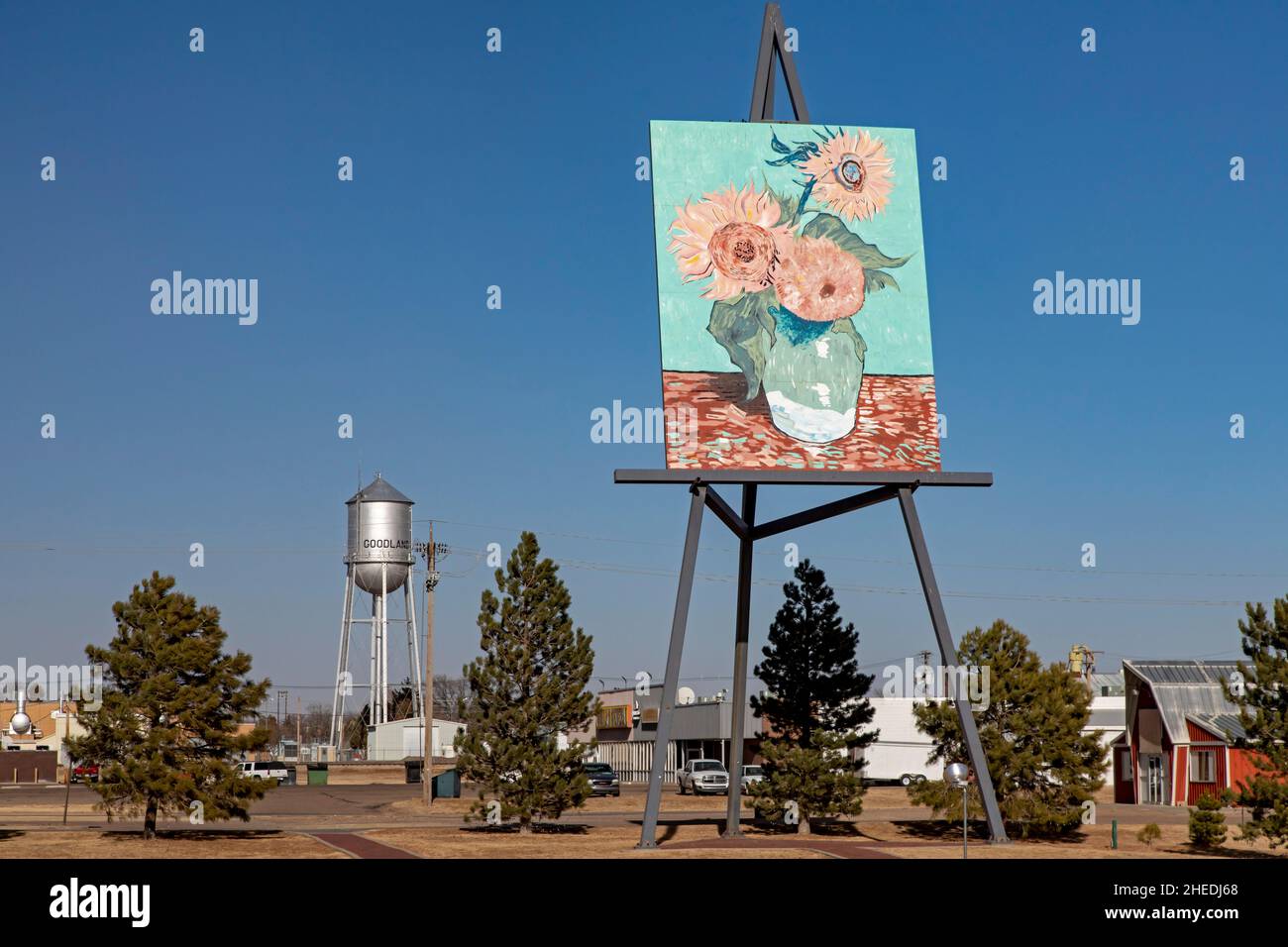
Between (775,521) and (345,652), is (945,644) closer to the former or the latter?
(775,521)

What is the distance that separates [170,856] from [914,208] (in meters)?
20.7

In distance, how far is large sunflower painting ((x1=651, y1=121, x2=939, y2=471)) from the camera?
30.1 m

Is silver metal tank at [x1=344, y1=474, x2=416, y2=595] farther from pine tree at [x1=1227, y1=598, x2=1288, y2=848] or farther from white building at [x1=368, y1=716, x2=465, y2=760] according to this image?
pine tree at [x1=1227, y1=598, x2=1288, y2=848]

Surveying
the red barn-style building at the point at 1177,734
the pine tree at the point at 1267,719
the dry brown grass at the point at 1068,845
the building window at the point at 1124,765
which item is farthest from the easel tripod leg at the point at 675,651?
the building window at the point at 1124,765

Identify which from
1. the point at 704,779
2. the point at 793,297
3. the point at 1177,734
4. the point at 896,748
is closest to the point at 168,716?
the point at 793,297

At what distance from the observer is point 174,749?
1276 inches

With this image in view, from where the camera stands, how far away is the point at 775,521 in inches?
1305

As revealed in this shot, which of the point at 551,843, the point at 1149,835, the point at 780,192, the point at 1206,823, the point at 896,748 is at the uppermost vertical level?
the point at 780,192

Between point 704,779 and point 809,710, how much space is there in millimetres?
21190

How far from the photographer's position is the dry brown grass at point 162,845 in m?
29.7

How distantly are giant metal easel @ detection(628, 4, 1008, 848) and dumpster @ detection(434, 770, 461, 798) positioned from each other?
1058 inches

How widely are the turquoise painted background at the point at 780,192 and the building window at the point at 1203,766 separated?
3158 centimetres

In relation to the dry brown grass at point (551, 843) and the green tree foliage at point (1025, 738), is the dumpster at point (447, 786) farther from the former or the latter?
the green tree foliage at point (1025, 738)
